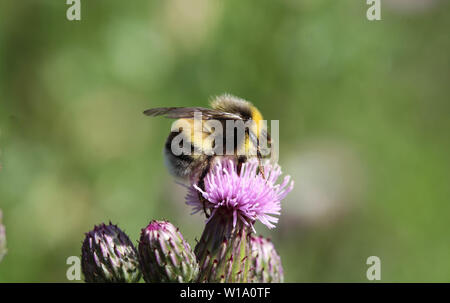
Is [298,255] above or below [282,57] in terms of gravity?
below

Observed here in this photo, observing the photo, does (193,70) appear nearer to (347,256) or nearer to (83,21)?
(83,21)

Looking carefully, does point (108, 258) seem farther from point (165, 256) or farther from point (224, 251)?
point (224, 251)

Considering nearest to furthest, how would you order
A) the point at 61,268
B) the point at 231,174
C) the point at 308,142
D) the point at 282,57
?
the point at 231,174, the point at 61,268, the point at 282,57, the point at 308,142

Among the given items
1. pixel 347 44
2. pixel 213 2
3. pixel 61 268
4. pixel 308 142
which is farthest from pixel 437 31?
pixel 61 268

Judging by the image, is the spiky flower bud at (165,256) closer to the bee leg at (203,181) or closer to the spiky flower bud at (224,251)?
the spiky flower bud at (224,251)

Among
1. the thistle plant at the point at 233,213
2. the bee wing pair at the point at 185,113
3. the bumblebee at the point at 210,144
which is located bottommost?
the thistle plant at the point at 233,213

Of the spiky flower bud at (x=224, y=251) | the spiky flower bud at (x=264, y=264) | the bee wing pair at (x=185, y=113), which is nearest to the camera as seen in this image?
the bee wing pair at (x=185, y=113)

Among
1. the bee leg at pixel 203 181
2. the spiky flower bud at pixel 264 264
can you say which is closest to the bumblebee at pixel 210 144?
the bee leg at pixel 203 181
